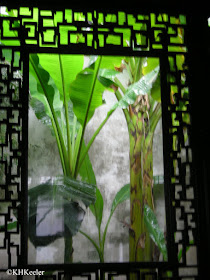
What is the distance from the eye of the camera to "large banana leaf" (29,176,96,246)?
2.02m

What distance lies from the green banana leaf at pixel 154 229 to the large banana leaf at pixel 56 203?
487 millimetres

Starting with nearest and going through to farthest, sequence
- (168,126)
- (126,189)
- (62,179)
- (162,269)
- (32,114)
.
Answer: (162,269), (168,126), (62,179), (126,189), (32,114)

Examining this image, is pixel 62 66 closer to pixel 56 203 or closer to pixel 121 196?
pixel 56 203

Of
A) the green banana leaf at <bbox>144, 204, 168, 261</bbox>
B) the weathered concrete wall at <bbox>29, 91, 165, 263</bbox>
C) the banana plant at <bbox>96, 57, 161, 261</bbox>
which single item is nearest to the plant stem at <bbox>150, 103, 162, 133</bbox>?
the banana plant at <bbox>96, 57, 161, 261</bbox>

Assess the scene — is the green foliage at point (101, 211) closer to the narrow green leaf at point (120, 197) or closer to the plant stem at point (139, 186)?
the narrow green leaf at point (120, 197)

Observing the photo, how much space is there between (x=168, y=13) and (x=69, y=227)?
4.62ft

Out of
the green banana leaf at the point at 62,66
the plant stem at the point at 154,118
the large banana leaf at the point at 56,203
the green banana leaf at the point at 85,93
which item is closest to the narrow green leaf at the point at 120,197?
the large banana leaf at the point at 56,203

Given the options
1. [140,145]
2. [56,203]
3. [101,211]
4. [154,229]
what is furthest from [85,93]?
[154,229]

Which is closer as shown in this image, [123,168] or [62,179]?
[62,179]

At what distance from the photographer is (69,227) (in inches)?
80.9

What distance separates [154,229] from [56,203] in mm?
731

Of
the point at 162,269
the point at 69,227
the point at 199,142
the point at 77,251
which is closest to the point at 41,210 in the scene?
the point at 69,227

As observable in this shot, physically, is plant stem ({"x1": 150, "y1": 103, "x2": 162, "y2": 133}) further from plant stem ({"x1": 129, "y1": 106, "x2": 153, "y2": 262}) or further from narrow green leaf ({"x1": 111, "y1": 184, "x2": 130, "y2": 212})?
narrow green leaf ({"x1": 111, "y1": 184, "x2": 130, "y2": 212})

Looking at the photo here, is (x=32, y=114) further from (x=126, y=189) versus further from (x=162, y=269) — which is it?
(x=162, y=269)
